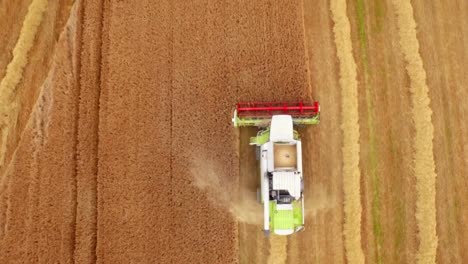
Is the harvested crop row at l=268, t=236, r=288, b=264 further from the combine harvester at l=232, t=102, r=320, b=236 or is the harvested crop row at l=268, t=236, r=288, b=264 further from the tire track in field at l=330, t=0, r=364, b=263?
the tire track in field at l=330, t=0, r=364, b=263

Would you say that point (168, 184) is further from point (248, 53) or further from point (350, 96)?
point (350, 96)

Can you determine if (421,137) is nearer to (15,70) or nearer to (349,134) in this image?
(349,134)

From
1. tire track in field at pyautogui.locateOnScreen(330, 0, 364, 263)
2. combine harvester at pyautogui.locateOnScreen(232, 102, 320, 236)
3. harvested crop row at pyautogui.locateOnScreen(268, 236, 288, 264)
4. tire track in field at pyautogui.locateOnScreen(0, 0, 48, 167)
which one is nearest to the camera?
combine harvester at pyautogui.locateOnScreen(232, 102, 320, 236)

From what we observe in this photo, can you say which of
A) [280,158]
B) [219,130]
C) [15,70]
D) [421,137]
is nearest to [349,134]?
[421,137]

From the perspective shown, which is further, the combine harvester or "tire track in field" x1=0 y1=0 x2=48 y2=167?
"tire track in field" x1=0 y1=0 x2=48 y2=167

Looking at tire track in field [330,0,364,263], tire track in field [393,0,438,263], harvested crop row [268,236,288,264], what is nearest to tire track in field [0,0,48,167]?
harvested crop row [268,236,288,264]

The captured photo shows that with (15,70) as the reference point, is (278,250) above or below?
below

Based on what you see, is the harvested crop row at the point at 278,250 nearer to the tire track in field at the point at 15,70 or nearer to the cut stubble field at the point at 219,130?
the cut stubble field at the point at 219,130
